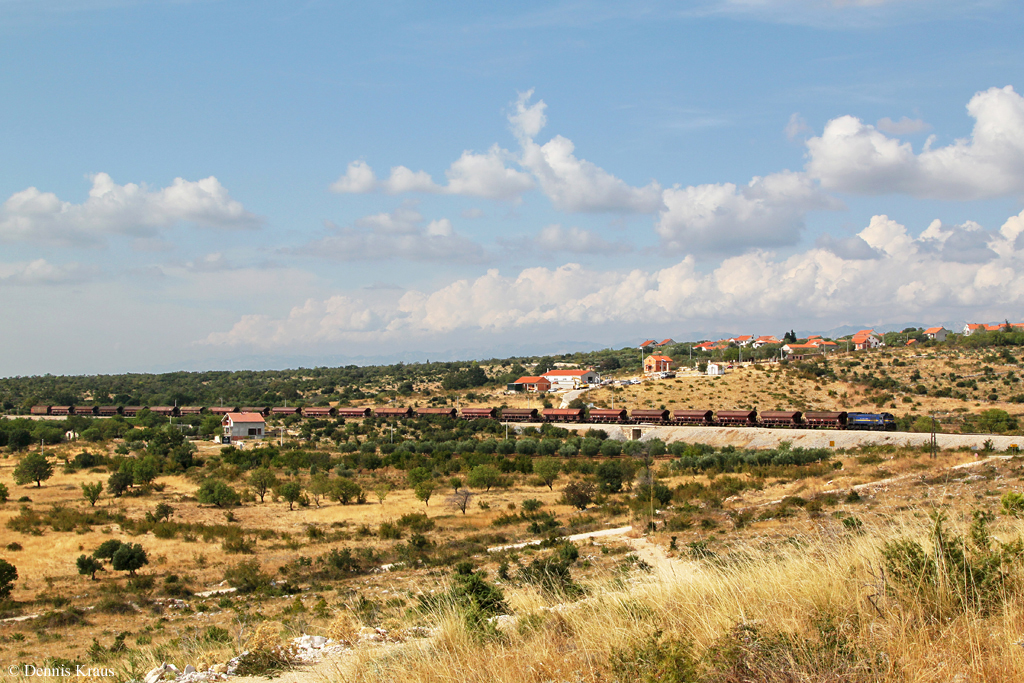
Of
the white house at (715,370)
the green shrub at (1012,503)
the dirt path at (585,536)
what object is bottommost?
the dirt path at (585,536)

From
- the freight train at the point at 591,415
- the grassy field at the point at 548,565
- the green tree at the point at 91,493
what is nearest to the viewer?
the grassy field at the point at 548,565

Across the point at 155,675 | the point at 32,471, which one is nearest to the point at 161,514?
the point at 32,471

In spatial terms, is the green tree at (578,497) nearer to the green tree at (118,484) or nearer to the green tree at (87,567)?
the green tree at (87,567)

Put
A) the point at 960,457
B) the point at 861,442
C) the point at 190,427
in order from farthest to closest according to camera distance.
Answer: the point at 190,427
the point at 861,442
the point at 960,457

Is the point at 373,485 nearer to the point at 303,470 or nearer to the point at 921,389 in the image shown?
the point at 303,470

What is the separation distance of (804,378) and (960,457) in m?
49.5

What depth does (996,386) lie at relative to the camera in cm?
7338

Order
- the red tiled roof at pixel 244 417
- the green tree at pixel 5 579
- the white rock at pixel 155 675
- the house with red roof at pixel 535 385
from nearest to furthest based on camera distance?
the white rock at pixel 155 675
the green tree at pixel 5 579
the red tiled roof at pixel 244 417
the house with red roof at pixel 535 385

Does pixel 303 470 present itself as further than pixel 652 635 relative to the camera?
Yes

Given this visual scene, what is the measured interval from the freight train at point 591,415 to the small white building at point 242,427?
6.58 metres

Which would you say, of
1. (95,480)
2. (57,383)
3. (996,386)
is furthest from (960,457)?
(57,383)

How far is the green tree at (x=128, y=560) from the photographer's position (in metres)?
24.8

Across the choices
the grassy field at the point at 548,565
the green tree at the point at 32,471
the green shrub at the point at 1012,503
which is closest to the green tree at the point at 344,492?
the grassy field at the point at 548,565

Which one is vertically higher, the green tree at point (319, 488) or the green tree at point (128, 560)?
the green tree at point (128, 560)
